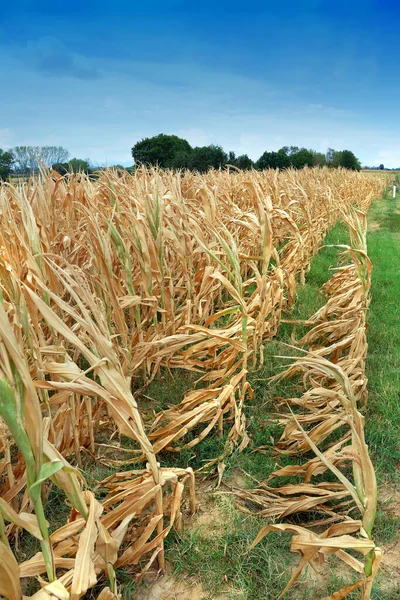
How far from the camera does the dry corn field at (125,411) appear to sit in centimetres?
139

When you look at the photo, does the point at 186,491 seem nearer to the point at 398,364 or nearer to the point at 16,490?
the point at 16,490

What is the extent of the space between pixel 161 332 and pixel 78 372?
78.8 inches

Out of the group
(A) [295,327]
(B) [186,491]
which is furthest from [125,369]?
(A) [295,327]

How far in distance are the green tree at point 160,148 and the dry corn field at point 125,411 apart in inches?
1616

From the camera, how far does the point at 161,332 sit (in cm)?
349

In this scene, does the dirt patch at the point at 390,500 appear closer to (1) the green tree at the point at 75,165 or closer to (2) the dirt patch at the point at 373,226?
(1) the green tree at the point at 75,165

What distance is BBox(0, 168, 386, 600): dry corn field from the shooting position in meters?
1.39

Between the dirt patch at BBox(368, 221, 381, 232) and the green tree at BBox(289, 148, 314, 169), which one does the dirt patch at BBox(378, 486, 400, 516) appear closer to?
the dirt patch at BBox(368, 221, 381, 232)

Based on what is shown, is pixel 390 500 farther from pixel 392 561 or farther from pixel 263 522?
pixel 263 522

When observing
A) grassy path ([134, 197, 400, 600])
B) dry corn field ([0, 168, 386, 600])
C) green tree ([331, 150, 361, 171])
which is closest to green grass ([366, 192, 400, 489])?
grassy path ([134, 197, 400, 600])

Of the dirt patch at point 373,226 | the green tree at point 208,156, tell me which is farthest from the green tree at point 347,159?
the dirt patch at point 373,226

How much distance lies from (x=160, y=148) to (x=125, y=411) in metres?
45.2

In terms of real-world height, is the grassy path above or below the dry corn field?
below

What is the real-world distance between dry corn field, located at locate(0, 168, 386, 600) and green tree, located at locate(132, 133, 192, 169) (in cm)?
4104
